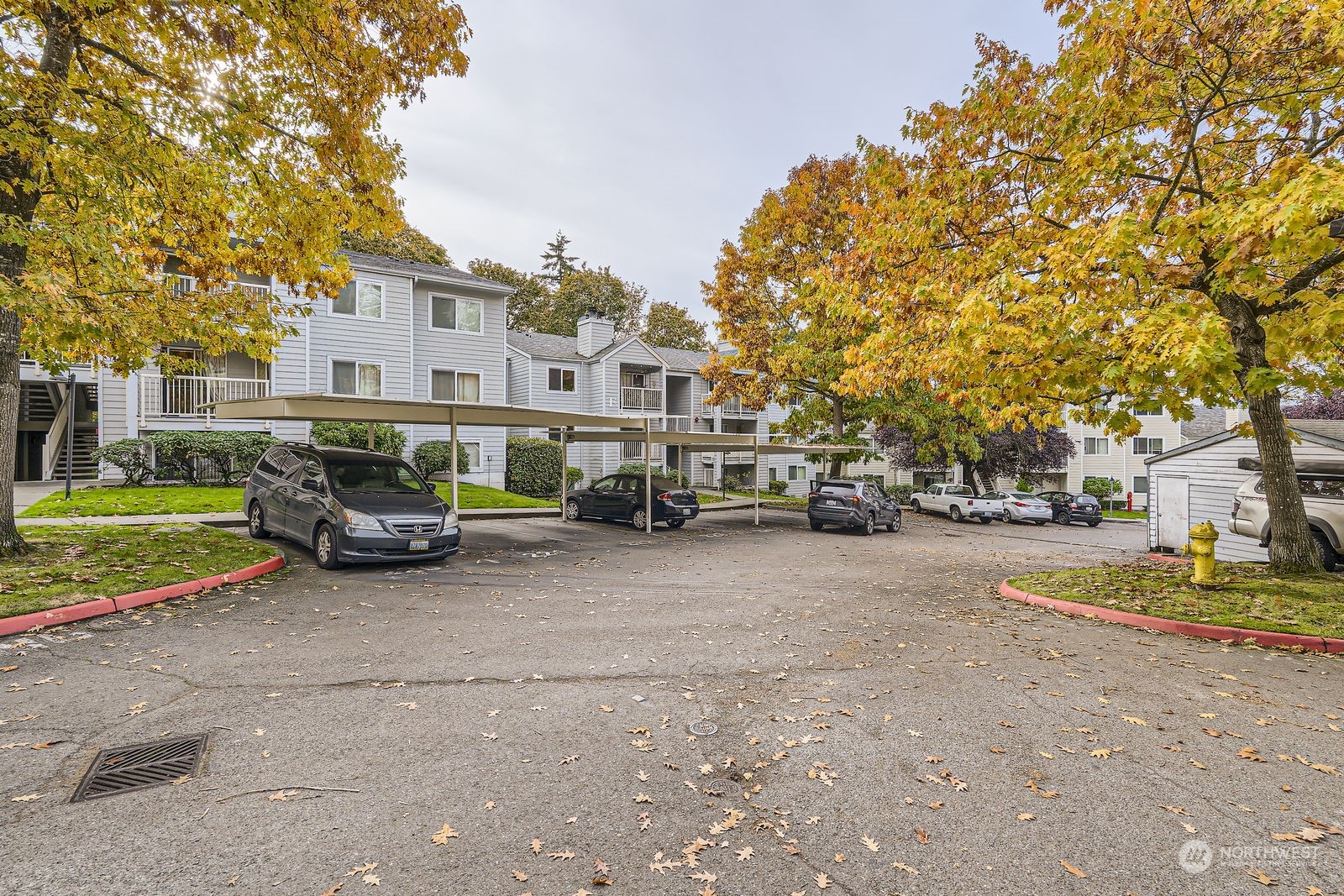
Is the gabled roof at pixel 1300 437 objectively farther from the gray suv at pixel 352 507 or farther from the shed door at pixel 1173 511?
the gray suv at pixel 352 507

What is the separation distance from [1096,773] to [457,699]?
4.25 meters

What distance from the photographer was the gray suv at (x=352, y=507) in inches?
386

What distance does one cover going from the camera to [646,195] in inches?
1175

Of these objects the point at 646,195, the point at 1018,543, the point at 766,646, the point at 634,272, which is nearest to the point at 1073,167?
the point at 766,646

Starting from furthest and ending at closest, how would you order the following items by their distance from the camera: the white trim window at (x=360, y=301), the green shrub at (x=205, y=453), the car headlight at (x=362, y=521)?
the white trim window at (x=360, y=301), the green shrub at (x=205, y=453), the car headlight at (x=362, y=521)

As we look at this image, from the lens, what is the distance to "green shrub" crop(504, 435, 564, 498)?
25891 millimetres

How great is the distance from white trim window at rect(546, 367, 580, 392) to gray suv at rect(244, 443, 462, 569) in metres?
19.2

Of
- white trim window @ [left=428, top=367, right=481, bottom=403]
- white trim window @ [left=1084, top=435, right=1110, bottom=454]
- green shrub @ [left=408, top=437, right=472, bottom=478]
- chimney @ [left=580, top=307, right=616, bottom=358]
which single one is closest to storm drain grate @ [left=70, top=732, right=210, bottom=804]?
green shrub @ [left=408, top=437, right=472, bottom=478]

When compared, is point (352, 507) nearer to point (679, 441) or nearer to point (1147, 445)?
point (679, 441)

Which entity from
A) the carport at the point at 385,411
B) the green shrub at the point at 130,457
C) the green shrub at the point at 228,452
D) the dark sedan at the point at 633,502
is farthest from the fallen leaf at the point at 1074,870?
the green shrub at the point at 130,457

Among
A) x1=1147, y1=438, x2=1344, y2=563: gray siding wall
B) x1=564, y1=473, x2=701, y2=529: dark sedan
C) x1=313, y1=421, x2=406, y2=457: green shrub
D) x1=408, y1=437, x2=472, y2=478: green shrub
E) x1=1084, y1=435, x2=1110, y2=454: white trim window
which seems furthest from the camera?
x1=1084, y1=435, x2=1110, y2=454: white trim window

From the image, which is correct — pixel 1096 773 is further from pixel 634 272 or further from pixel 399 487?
pixel 634 272

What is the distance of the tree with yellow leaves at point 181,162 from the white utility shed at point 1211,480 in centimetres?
1647

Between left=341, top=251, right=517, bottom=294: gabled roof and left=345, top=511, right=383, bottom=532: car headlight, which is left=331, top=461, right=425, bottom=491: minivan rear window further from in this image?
left=341, top=251, right=517, bottom=294: gabled roof
